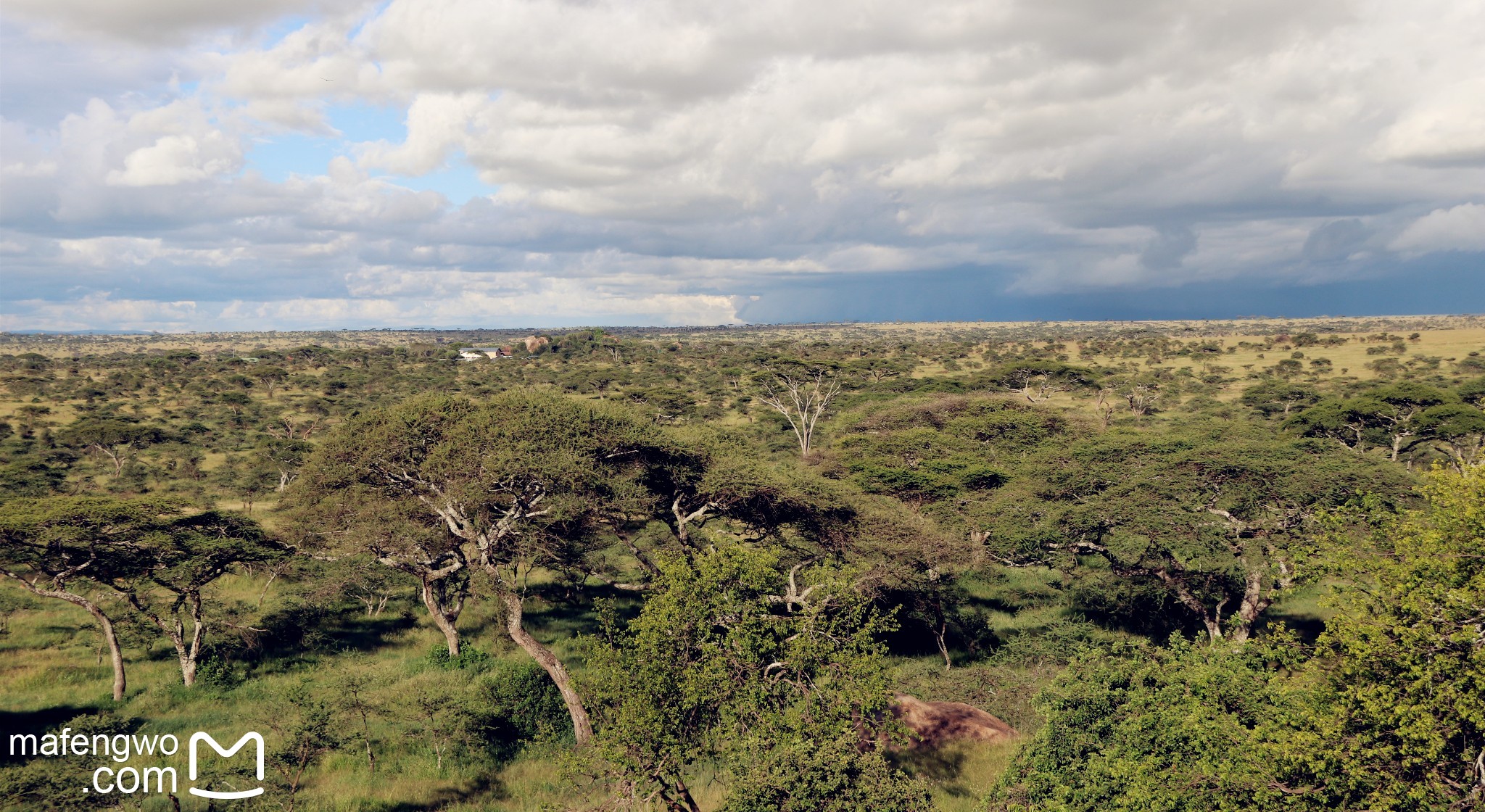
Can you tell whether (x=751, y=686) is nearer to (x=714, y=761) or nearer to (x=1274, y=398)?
(x=714, y=761)

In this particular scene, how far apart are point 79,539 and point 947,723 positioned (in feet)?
75.7

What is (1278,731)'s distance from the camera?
11.5 metres

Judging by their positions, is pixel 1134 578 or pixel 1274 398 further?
pixel 1274 398

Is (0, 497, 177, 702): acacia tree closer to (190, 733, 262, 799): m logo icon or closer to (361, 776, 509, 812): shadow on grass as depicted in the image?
(190, 733, 262, 799): m logo icon

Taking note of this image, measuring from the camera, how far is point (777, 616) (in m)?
17.4

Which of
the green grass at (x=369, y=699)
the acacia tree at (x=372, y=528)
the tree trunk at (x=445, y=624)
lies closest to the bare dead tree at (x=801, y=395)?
the green grass at (x=369, y=699)

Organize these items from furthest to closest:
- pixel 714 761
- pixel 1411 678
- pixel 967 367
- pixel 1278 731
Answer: pixel 967 367, pixel 714 761, pixel 1278 731, pixel 1411 678

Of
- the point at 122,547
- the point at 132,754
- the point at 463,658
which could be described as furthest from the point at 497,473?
the point at 122,547

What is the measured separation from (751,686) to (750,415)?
66.5 meters

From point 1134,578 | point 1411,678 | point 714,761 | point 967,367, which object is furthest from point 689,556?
point 967,367

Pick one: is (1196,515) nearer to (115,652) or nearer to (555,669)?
(555,669)

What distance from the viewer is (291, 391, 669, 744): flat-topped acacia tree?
21141 millimetres

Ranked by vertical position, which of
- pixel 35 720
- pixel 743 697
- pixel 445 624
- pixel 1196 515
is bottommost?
pixel 35 720

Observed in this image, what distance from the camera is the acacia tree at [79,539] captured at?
64.1 ft
